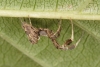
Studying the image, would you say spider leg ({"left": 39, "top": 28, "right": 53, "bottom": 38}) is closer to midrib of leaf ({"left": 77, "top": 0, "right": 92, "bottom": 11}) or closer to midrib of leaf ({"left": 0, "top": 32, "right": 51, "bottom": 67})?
midrib of leaf ({"left": 0, "top": 32, "right": 51, "bottom": 67})

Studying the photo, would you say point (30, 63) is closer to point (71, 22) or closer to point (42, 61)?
point (42, 61)

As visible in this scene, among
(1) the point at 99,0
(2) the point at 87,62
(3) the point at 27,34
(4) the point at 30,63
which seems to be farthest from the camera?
(4) the point at 30,63

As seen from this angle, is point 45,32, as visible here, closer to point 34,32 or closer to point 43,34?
point 43,34

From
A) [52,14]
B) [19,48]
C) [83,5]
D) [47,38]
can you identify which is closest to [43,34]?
[47,38]

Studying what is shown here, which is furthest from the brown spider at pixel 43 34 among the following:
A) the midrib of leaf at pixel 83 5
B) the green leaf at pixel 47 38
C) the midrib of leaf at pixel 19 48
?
the midrib of leaf at pixel 83 5

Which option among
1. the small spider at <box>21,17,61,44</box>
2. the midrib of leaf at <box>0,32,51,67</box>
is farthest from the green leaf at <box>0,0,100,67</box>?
the small spider at <box>21,17,61,44</box>

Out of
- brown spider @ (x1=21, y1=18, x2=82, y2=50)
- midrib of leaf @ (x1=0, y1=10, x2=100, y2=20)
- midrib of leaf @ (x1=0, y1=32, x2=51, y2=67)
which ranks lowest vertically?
midrib of leaf @ (x1=0, y1=32, x2=51, y2=67)

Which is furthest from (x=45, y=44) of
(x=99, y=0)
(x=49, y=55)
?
(x=99, y=0)

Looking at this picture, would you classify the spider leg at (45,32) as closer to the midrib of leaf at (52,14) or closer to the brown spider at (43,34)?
the brown spider at (43,34)
